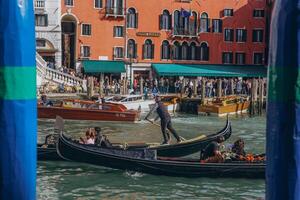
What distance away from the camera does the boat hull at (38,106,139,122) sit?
16766mm

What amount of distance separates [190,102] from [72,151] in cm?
1211

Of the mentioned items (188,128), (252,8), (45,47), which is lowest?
(188,128)

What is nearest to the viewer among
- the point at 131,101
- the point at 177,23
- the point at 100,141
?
the point at 100,141

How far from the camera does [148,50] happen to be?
91.4 ft

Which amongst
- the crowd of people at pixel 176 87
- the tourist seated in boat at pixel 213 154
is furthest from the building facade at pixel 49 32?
the tourist seated in boat at pixel 213 154

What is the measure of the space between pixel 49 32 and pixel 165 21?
5554mm

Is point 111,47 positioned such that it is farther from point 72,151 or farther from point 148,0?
point 72,151

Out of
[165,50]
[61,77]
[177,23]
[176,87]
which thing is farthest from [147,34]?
[61,77]

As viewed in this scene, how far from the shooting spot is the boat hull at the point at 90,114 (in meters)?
16.8

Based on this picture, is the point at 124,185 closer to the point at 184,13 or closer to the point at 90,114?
the point at 90,114

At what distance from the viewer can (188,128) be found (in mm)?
16125

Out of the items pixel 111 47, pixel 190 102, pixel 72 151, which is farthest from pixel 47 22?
pixel 72 151

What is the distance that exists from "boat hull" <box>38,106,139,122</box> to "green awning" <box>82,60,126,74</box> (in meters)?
9.04

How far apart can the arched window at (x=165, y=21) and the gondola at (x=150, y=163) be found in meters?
19.7
